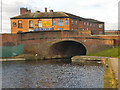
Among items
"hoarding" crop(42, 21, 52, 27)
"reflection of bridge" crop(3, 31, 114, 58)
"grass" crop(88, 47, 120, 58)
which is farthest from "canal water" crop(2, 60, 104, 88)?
"hoarding" crop(42, 21, 52, 27)

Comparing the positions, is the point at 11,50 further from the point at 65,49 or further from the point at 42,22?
the point at 65,49

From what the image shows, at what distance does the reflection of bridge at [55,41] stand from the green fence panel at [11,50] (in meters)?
1.41

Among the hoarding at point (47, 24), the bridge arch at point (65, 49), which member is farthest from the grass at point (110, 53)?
the hoarding at point (47, 24)

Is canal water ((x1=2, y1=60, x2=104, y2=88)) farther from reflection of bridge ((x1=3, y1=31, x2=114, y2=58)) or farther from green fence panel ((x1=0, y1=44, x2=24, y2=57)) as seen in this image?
green fence panel ((x1=0, y1=44, x2=24, y2=57))

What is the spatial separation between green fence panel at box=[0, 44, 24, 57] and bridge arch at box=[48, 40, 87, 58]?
322 inches

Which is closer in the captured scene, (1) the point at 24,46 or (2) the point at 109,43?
(2) the point at 109,43

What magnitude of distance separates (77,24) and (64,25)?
8140 mm

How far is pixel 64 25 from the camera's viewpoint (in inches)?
2438

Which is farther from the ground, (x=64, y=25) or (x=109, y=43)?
(x=64, y=25)

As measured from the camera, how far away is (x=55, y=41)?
50.1 meters

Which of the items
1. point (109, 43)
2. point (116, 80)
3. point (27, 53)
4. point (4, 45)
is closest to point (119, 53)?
point (109, 43)

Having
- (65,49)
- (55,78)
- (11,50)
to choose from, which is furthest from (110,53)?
(11,50)

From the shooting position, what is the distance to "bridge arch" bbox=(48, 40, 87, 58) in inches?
2071

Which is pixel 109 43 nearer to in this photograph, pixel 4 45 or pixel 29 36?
pixel 29 36
